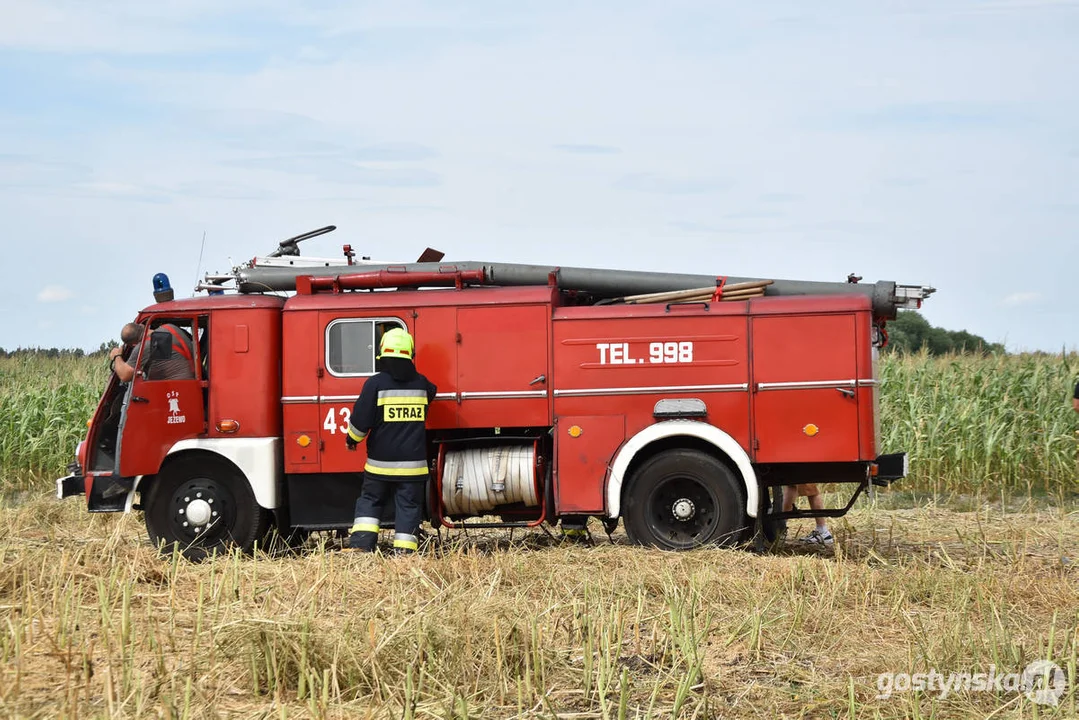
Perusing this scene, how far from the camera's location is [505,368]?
10.6 meters

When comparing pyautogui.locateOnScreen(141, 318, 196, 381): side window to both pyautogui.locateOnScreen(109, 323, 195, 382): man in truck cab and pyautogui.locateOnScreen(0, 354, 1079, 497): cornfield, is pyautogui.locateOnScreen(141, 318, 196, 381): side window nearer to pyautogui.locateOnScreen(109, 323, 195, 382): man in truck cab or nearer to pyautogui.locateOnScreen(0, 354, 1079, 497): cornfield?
pyautogui.locateOnScreen(109, 323, 195, 382): man in truck cab

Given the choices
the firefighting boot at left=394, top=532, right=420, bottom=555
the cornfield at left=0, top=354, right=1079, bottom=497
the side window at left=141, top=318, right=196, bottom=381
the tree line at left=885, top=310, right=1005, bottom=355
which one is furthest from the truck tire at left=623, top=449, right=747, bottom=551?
the tree line at left=885, top=310, right=1005, bottom=355

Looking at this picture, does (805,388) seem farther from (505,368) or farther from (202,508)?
(202,508)

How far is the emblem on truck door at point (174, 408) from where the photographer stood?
10.8 m

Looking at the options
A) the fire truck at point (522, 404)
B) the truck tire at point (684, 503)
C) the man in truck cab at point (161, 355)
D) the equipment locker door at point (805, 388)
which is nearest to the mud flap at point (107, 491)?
the fire truck at point (522, 404)

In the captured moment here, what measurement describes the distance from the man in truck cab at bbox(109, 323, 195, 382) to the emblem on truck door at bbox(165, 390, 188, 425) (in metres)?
0.19

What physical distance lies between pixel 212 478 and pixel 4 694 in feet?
18.8

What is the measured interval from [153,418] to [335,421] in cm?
168

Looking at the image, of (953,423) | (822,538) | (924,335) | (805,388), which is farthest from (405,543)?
(924,335)

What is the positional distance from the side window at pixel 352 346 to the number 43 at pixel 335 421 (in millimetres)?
329

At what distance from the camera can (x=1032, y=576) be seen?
876 cm

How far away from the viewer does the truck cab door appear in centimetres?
1070

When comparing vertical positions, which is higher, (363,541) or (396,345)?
(396,345)

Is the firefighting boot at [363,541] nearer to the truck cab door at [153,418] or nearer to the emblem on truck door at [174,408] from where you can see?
the truck cab door at [153,418]
